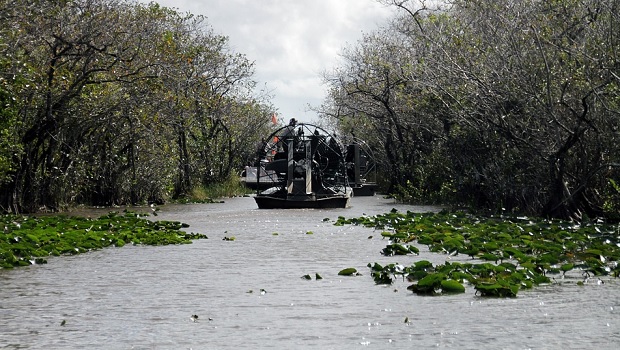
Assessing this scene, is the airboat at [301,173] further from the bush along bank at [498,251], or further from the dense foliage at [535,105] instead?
the bush along bank at [498,251]

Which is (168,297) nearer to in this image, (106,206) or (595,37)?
(595,37)

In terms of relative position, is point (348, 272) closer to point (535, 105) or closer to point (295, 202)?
point (535, 105)

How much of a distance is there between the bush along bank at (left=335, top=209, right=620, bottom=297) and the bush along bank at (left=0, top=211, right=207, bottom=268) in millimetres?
5013

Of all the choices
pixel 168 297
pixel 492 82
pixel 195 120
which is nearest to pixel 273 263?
pixel 168 297

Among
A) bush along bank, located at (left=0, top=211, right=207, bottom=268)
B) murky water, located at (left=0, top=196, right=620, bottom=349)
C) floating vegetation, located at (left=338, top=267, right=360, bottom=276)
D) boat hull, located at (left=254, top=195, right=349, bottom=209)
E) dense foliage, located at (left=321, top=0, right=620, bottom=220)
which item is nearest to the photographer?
murky water, located at (left=0, top=196, right=620, bottom=349)

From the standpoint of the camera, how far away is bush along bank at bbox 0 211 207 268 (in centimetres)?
1819

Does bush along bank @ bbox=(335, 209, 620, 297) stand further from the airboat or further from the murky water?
the airboat

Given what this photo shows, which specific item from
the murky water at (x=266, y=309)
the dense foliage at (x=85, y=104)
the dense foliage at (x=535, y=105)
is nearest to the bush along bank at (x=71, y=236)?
the murky water at (x=266, y=309)

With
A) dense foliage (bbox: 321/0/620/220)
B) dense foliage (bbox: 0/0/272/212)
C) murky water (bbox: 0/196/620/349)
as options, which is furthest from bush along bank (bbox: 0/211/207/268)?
dense foliage (bbox: 321/0/620/220)

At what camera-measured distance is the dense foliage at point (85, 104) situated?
27.2 metres

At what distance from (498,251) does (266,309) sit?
6.76 metres

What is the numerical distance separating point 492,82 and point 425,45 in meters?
12.4

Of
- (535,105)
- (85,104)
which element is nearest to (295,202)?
(85,104)

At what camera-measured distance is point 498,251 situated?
18375 millimetres
